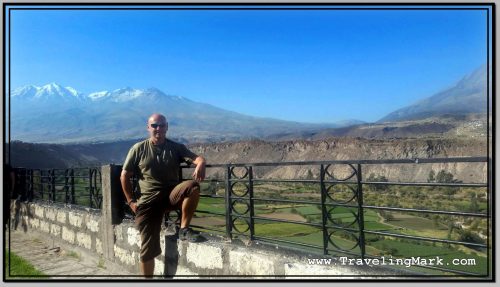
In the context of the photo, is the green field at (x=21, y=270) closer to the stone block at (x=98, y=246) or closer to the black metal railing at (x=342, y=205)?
the stone block at (x=98, y=246)

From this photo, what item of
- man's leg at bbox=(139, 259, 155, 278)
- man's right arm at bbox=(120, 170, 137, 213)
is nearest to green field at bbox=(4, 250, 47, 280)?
man's leg at bbox=(139, 259, 155, 278)

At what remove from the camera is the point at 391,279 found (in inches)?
141

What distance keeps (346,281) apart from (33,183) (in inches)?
357

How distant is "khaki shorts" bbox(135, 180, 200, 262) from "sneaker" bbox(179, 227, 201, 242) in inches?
11.1

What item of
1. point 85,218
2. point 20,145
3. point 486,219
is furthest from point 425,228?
point 20,145

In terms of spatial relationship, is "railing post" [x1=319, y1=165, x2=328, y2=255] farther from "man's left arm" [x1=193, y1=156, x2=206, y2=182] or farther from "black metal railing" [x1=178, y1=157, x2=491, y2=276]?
"man's left arm" [x1=193, y1=156, x2=206, y2=182]

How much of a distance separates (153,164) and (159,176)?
0.50 feet

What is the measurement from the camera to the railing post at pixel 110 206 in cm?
654

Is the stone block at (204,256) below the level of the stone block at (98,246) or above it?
above

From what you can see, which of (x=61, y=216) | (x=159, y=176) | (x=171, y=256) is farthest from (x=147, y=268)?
(x=61, y=216)

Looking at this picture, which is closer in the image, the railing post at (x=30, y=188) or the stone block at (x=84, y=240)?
the stone block at (x=84, y=240)

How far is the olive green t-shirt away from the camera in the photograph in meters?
4.89

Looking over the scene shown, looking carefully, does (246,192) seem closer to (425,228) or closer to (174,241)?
(174,241)

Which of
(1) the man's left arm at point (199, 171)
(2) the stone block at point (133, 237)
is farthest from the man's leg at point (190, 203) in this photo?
(2) the stone block at point (133, 237)
